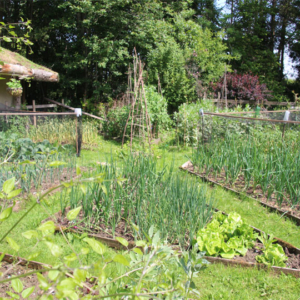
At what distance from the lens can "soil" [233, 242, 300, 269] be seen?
270 centimetres

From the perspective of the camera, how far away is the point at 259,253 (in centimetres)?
288

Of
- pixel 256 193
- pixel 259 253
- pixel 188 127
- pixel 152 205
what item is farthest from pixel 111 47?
pixel 259 253

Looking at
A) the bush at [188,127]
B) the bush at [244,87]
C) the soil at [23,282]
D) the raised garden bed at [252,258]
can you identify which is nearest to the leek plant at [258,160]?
the raised garden bed at [252,258]

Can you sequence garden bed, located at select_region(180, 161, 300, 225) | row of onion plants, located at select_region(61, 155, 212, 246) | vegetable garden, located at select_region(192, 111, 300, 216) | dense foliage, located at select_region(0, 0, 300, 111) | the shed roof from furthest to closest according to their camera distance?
dense foliage, located at select_region(0, 0, 300, 111) < the shed roof < vegetable garden, located at select_region(192, 111, 300, 216) < garden bed, located at select_region(180, 161, 300, 225) < row of onion plants, located at select_region(61, 155, 212, 246)

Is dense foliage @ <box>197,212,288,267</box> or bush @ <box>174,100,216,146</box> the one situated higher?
bush @ <box>174,100,216,146</box>

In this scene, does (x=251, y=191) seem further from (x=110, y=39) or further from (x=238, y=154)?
(x=110, y=39)

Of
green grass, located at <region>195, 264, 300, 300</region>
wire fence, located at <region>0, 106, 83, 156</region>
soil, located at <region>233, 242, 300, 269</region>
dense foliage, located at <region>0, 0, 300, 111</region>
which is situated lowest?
green grass, located at <region>195, 264, 300, 300</region>

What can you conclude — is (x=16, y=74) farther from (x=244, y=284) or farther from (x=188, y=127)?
(x=244, y=284)

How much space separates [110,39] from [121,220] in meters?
11.0

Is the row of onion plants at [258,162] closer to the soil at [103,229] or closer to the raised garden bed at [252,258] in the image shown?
the raised garden bed at [252,258]

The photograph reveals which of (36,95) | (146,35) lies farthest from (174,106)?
(36,95)

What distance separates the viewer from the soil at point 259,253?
8.85 ft

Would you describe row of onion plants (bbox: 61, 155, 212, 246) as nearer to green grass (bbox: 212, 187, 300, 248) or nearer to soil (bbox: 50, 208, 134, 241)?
soil (bbox: 50, 208, 134, 241)

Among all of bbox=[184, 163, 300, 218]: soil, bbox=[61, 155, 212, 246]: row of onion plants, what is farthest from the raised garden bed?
bbox=[184, 163, 300, 218]: soil
